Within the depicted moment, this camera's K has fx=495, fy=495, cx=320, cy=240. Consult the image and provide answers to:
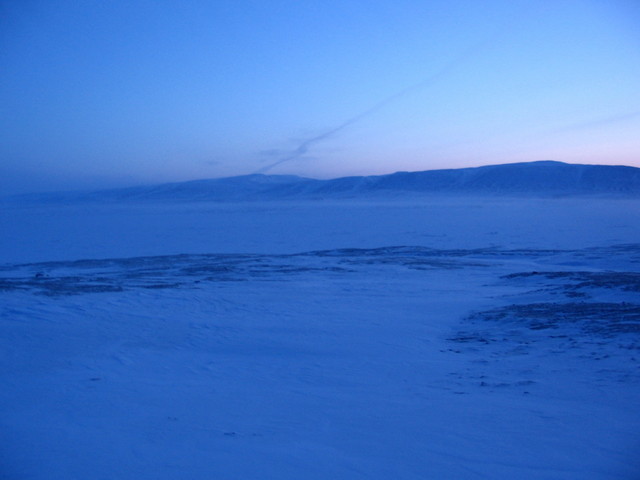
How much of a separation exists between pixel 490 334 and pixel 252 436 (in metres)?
4.44

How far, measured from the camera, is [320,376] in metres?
5.59

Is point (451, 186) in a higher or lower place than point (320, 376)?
higher

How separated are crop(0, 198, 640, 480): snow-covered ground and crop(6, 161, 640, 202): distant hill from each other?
6014cm

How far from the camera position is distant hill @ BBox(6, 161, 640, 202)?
6938 cm

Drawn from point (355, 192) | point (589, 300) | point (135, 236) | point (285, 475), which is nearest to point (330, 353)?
point (285, 475)

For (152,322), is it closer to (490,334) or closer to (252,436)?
(252,436)

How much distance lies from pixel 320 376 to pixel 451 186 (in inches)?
3042

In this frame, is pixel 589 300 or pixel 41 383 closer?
pixel 41 383

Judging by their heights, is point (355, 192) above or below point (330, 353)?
above

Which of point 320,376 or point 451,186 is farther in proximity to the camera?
point 451,186

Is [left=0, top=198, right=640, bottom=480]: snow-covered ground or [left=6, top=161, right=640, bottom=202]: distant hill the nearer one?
[left=0, top=198, right=640, bottom=480]: snow-covered ground

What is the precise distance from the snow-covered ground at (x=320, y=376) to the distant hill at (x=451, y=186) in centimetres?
6014

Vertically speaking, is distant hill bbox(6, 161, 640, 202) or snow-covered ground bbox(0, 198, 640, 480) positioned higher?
distant hill bbox(6, 161, 640, 202)

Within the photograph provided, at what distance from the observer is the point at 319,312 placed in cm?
880
